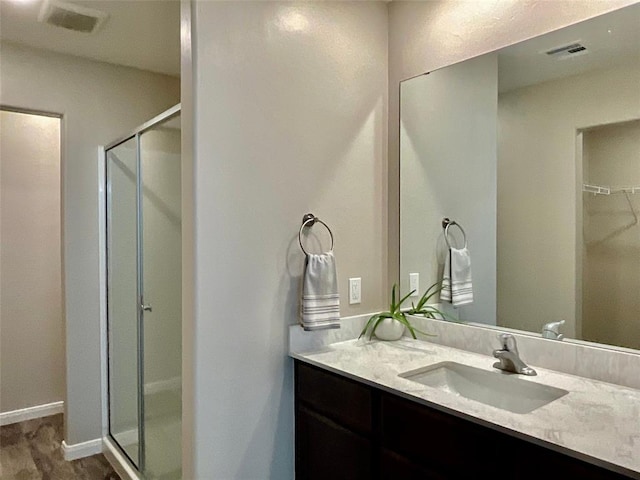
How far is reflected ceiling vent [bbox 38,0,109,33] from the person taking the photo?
217 cm

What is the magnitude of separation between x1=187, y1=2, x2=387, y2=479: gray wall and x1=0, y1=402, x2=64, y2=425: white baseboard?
97.7 inches

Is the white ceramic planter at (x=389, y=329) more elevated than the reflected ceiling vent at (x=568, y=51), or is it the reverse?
the reflected ceiling vent at (x=568, y=51)

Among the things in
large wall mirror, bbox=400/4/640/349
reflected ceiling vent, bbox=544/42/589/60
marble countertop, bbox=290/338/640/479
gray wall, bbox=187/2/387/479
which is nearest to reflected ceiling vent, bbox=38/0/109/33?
gray wall, bbox=187/2/387/479

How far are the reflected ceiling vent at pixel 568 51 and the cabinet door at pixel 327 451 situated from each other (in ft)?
4.94

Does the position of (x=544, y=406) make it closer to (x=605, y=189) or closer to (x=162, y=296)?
(x=605, y=189)

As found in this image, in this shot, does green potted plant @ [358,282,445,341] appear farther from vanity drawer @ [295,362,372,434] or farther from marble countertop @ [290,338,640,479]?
vanity drawer @ [295,362,372,434]

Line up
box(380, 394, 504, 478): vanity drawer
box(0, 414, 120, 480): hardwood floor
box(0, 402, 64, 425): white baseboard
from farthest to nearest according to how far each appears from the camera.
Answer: box(0, 402, 64, 425): white baseboard
box(0, 414, 120, 480): hardwood floor
box(380, 394, 504, 478): vanity drawer

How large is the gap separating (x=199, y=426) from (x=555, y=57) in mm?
1845

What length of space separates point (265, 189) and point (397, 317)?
81cm

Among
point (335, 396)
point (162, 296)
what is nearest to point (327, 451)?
point (335, 396)

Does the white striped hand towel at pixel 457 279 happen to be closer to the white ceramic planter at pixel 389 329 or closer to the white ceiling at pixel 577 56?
the white ceramic planter at pixel 389 329

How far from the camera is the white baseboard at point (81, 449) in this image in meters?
2.84

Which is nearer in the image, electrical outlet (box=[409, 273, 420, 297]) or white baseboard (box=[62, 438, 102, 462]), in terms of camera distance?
electrical outlet (box=[409, 273, 420, 297])

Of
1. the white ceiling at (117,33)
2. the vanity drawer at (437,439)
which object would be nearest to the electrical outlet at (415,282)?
the vanity drawer at (437,439)
